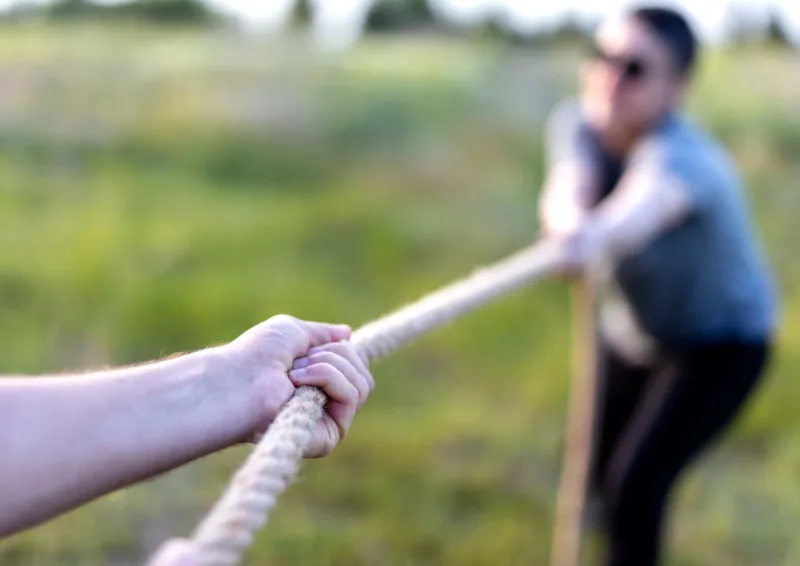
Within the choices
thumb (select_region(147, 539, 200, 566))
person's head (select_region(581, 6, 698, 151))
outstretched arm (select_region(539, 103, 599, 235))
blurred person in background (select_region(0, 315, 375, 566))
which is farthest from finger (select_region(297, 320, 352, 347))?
person's head (select_region(581, 6, 698, 151))

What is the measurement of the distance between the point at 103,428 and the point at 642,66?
1326 mm

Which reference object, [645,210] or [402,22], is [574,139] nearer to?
[645,210]

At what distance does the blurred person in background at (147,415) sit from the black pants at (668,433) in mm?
1001

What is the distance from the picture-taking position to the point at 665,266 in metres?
1.64

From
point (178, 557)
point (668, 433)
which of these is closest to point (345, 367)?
point (178, 557)

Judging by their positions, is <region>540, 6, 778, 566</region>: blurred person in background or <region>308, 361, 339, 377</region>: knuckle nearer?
<region>308, 361, 339, 377</region>: knuckle

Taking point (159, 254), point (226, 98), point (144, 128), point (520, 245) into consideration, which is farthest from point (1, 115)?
point (520, 245)

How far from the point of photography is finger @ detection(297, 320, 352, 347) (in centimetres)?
79

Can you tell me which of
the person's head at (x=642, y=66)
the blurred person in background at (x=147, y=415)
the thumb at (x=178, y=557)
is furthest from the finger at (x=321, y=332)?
the person's head at (x=642, y=66)

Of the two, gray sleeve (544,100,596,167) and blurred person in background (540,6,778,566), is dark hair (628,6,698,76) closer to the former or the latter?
blurred person in background (540,6,778,566)

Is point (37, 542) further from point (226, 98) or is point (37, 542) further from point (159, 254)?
point (226, 98)

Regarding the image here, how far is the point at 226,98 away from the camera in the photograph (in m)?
5.63

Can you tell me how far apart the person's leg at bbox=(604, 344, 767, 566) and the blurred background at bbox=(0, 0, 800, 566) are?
0.63 m

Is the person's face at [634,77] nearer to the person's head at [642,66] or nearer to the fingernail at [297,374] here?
the person's head at [642,66]
